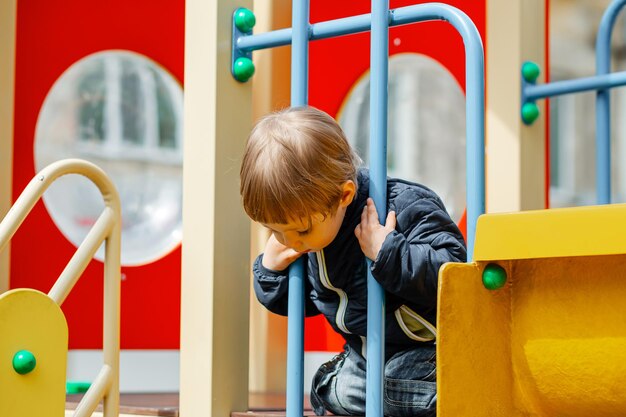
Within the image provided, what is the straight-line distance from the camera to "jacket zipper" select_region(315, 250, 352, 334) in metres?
2.19

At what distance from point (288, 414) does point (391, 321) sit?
0.97ft

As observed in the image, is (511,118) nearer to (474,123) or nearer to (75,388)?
(474,123)

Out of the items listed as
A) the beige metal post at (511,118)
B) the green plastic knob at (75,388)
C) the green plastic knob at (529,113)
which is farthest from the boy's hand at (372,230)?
the green plastic knob at (75,388)

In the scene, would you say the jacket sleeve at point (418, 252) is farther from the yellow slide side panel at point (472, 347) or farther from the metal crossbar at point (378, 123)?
the yellow slide side panel at point (472, 347)

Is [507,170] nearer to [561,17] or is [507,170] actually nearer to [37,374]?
[37,374]

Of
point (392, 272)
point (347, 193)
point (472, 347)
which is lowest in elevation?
point (472, 347)

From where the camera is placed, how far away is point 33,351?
2.20 m

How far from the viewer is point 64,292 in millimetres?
2383

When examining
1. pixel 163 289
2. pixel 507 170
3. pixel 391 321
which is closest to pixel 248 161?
pixel 391 321

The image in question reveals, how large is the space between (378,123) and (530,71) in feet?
4.30

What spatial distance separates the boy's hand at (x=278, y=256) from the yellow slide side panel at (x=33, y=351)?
0.47m

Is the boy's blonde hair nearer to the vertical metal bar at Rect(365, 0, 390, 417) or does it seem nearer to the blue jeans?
the vertical metal bar at Rect(365, 0, 390, 417)

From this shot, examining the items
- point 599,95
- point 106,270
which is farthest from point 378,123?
point 599,95

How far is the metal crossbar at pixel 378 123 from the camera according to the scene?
1.94 m
